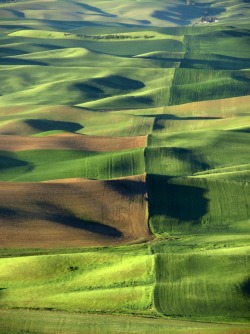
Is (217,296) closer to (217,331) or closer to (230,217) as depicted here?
(217,331)

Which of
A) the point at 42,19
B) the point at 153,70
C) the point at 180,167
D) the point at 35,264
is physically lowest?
the point at 42,19

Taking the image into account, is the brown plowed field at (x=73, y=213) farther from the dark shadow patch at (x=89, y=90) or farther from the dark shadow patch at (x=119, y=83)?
the dark shadow patch at (x=119, y=83)

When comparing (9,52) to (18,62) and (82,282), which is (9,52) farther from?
(82,282)

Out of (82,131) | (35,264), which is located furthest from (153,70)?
(35,264)

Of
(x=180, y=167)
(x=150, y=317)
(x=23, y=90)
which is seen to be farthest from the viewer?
(x=23, y=90)

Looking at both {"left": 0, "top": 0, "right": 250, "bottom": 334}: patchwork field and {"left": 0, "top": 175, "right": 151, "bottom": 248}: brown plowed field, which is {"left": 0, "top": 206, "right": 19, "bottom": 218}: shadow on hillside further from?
{"left": 0, "top": 0, "right": 250, "bottom": 334}: patchwork field

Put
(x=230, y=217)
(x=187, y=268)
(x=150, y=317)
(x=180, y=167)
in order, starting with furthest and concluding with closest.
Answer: (x=180, y=167), (x=230, y=217), (x=187, y=268), (x=150, y=317)

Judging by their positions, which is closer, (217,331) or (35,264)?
(217,331)

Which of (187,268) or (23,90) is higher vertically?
(187,268)
